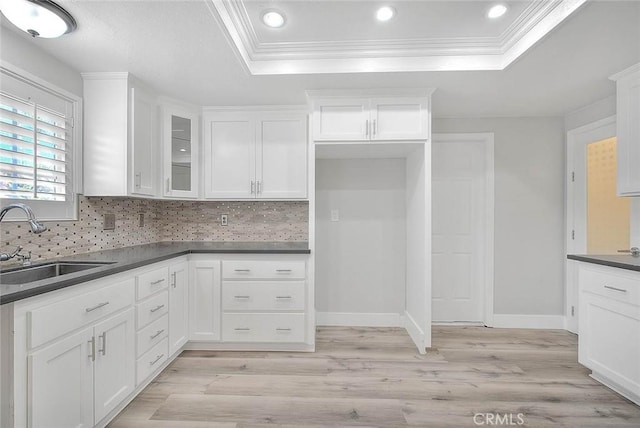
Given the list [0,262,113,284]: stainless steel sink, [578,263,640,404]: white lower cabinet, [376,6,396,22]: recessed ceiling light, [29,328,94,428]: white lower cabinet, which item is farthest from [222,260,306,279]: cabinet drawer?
[578,263,640,404]: white lower cabinet

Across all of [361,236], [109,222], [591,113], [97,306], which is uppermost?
[591,113]

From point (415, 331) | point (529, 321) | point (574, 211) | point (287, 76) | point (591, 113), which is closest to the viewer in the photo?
point (287, 76)

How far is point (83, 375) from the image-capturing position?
1.51 meters

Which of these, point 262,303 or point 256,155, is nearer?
point 262,303

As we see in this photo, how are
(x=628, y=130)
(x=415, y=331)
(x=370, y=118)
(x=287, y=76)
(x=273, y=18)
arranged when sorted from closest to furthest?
(x=273, y=18)
(x=628, y=130)
(x=287, y=76)
(x=370, y=118)
(x=415, y=331)

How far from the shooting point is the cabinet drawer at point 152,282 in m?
1.99

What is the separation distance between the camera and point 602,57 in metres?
2.06

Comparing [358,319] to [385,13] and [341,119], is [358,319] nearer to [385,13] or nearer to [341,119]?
[341,119]

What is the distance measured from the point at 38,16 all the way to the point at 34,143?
76cm

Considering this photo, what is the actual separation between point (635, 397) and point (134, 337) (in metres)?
3.20

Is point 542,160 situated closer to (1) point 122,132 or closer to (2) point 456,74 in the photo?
(2) point 456,74

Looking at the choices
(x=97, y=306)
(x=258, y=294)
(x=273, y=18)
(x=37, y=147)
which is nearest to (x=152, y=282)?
(x=97, y=306)

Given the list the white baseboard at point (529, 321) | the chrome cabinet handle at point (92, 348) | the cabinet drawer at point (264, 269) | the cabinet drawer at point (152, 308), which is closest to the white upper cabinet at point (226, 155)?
the cabinet drawer at point (264, 269)

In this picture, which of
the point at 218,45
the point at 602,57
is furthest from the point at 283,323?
the point at 602,57
